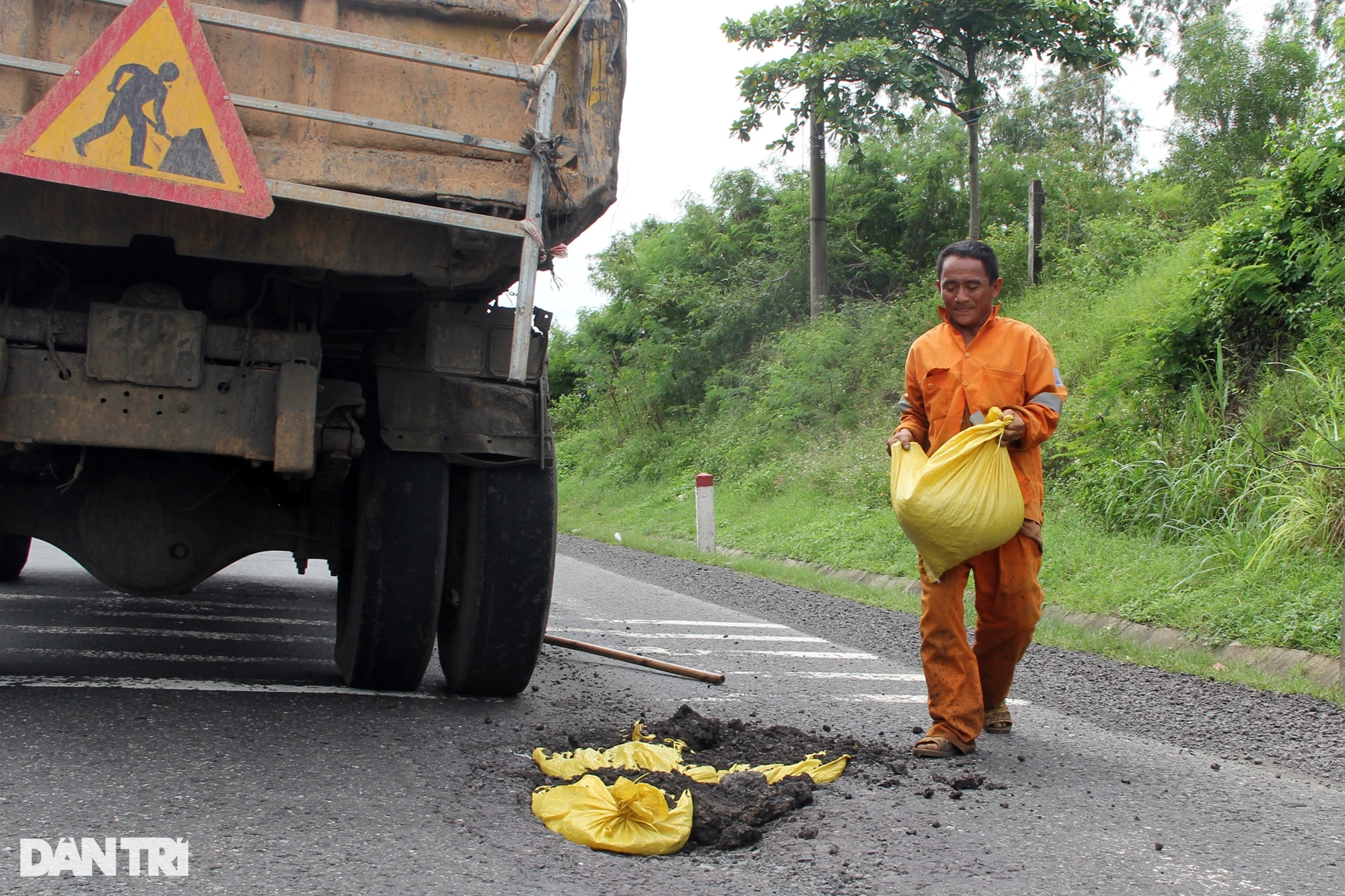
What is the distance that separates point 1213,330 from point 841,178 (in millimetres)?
12575

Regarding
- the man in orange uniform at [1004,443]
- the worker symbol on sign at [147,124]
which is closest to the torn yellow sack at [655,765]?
the man in orange uniform at [1004,443]

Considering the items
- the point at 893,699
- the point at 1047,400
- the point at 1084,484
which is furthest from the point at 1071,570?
the point at 1047,400

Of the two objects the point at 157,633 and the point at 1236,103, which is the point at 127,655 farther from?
the point at 1236,103

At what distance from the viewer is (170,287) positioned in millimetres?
3725

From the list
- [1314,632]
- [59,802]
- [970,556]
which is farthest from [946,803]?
[1314,632]

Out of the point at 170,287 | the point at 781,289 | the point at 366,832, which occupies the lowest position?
the point at 366,832

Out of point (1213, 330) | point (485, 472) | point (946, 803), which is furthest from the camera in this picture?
point (1213, 330)

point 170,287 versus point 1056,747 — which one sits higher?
point 170,287

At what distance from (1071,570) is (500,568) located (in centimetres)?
534

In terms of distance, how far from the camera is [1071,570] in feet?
27.5

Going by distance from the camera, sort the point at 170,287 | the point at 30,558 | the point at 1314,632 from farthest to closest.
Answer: the point at 30,558 → the point at 1314,632 → the point at 170,287

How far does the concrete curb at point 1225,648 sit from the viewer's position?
5.53m

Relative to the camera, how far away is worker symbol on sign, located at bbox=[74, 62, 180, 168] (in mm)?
3158

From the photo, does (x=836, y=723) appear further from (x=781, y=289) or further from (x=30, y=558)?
(x=781, y=289)
